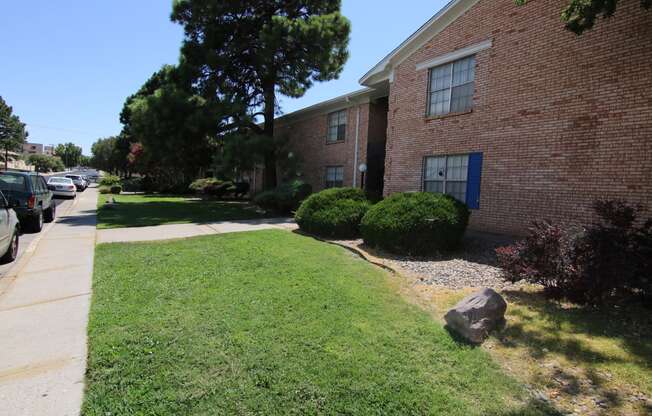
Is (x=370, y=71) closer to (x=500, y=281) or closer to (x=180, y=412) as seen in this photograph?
(x=500, y=281)

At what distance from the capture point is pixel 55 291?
5.19 metres

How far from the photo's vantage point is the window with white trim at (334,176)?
1738 cm

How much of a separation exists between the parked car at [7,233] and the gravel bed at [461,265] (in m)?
6.40

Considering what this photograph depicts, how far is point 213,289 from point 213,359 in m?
1.94

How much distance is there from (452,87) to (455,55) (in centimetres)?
88

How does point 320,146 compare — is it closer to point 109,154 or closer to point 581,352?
point 581,352

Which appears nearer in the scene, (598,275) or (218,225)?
(598,275)

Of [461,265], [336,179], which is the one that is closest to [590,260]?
[461,265]

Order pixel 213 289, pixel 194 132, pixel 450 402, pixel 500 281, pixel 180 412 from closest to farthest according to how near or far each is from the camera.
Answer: pixel 180 412, pixel 450 402, pixel 213 289, pixel 500 281, pixel 194 132

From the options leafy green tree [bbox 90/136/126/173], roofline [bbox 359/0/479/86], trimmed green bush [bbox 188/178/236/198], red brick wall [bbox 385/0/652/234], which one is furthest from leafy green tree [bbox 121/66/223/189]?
leafy green tree [bbox 90/136/126/173]

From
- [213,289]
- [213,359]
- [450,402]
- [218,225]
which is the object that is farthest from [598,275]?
[218,225]

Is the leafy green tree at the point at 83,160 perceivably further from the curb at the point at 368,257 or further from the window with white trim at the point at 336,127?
the curb at the point at 368,257

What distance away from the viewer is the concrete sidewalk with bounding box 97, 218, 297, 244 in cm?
922

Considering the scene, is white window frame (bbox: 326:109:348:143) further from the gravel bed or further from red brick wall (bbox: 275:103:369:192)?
the gravel bed
